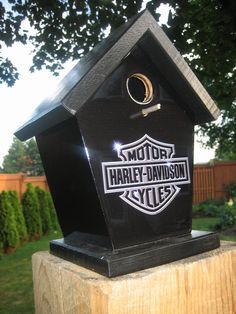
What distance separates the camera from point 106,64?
1.31 meters

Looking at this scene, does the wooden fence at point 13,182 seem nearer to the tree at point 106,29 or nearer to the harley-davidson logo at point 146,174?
the tree at point 106,29

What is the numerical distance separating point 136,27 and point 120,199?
2.33ft

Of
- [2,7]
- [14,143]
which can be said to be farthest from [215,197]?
[14,143]

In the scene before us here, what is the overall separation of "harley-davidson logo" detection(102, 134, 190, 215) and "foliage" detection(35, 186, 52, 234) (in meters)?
8.96

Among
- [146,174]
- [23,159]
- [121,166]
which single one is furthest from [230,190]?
[23,159]

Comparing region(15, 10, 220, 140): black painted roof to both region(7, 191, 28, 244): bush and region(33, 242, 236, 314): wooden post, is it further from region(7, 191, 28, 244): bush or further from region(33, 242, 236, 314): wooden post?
region(7, 191, 28, 244): bush

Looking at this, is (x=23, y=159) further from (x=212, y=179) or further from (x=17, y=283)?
(x=17, y=283)

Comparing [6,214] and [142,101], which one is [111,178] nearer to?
[142,101]

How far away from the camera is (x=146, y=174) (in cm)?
141

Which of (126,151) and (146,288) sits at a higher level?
(126,151)

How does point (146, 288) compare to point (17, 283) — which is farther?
point (17, 283)

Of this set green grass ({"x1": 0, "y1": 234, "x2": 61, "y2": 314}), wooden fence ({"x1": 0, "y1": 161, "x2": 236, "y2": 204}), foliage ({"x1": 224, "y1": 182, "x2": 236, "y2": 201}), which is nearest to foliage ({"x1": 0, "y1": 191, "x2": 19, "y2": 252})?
green grass ({"x1": 0, "y1": 234, "x2": 61, "y2": 314})

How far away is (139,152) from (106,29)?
12.7ft

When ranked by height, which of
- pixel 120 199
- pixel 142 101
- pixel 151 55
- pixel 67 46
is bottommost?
pixel 120 199
